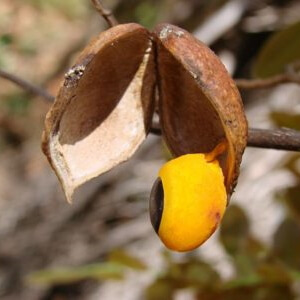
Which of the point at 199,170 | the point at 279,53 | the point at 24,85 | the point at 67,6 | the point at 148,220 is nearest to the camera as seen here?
the point at 199,170

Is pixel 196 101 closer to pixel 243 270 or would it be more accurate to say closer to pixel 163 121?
pixel 163 121

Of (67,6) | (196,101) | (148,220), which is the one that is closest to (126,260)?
(196,101)

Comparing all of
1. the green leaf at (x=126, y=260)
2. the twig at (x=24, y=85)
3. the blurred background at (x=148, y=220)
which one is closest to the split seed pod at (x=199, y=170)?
the twig at (x=24, y=85)

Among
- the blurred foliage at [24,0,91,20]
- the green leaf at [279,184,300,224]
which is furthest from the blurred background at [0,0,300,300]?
the blurred foliage at [24,0,91,20]

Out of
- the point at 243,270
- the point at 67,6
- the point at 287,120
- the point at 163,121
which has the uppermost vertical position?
the point at 163,121

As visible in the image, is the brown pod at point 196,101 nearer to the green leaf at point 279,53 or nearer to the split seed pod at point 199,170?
the split seed pod at point 199,170
